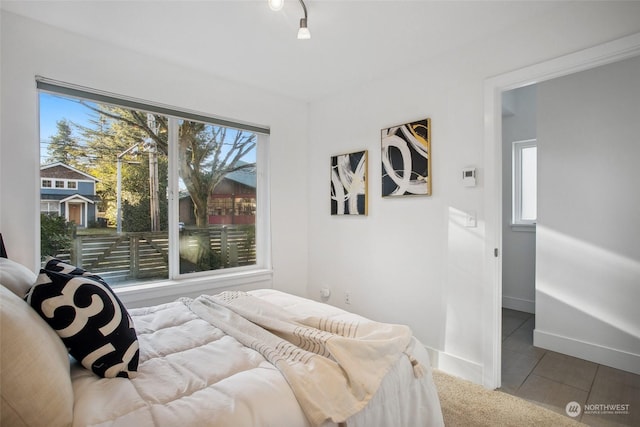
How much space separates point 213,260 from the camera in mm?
3086

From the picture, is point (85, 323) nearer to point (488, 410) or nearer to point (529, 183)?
point (488, 410)

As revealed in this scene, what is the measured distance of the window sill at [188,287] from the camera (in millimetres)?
2457

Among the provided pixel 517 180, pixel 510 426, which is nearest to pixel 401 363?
pixel 510 426

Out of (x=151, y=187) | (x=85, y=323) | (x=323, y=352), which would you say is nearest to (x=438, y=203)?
(x=323, y=352)

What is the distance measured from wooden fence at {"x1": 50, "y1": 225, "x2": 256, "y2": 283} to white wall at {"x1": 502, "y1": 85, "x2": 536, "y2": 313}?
325 centimetres

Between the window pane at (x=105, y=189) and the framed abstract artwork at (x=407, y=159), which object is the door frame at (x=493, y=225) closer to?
the framed abstract artwork at (x=407, y=159)

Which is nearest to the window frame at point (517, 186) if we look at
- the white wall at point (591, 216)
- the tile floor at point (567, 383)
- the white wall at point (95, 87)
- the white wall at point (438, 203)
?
the white wall at point (591, 216)

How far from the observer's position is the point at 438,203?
2500 mm

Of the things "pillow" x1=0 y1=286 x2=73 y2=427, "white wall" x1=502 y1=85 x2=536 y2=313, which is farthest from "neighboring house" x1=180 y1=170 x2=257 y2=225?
"white wall" x1=502 y1=85 x2=536 y2=313

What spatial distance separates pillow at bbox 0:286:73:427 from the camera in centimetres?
80

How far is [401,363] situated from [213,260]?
88.2 inches

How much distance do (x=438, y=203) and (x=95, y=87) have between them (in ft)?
8.95

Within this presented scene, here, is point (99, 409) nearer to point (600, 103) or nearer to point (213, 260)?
point (213, 260)

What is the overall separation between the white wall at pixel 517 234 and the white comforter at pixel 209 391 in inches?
117
